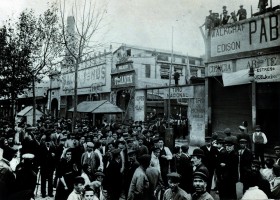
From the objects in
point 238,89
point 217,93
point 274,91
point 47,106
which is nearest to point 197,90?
point 217,93

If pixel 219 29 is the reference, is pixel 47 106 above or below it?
below

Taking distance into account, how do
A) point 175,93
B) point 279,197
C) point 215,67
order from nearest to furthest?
1. point 279,197
2. point 215,67
3. point 175,93

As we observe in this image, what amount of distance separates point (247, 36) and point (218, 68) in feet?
7.12

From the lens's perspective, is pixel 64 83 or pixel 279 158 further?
pixel 64 83

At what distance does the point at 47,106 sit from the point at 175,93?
25.4m

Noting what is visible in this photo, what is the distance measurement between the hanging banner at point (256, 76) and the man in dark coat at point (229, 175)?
6723mm

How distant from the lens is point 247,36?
14.4m


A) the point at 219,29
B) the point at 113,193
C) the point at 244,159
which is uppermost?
the point at 219,29

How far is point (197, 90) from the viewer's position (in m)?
17.6

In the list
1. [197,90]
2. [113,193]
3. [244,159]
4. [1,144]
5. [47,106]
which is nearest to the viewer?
[113,193]

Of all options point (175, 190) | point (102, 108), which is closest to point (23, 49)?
point (102, 108)

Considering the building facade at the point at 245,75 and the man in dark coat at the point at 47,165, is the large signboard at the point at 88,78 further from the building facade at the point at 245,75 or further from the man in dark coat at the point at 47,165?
the man in dark coat at the point at 47,165

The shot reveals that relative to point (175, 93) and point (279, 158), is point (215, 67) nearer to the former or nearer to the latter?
point (175, 93)

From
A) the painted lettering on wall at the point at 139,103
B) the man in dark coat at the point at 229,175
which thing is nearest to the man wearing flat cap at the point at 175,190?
the man in dark coat at the point at 229,175
